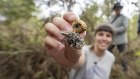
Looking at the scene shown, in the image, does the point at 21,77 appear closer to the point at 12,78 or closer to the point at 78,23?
the point at 12,78

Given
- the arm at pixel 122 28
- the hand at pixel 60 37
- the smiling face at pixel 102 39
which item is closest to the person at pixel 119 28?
the arm at pixel 122 28

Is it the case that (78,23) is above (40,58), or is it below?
above

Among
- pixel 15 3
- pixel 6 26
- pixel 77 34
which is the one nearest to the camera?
pixel 77 34

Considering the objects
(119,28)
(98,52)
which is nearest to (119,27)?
(119,28)

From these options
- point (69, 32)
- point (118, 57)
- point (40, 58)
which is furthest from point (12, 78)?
point (69, 32)

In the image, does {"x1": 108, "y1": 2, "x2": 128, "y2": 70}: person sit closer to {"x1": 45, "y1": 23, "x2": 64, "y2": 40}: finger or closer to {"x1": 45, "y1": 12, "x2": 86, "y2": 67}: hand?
{"x1": 45, "y1": 12, "x2": 86, "y2": 67}: hand

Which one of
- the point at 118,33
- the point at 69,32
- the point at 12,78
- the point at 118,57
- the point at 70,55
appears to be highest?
the point at 69,32
